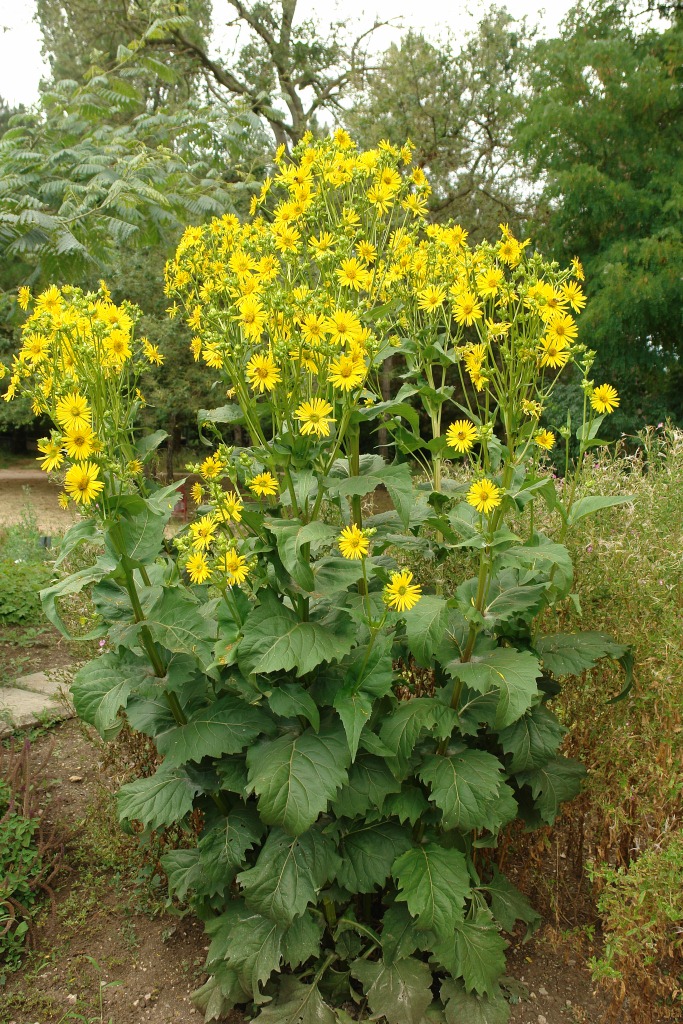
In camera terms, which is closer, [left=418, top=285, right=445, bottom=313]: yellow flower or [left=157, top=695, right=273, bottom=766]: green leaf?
[left=157, top=695, right=273, bottom=766]: green leaf

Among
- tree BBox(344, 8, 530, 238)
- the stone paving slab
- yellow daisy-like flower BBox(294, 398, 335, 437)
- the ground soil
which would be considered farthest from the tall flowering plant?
tree BBox(344, 8, 530, 238)

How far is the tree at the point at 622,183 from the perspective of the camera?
39.4ft

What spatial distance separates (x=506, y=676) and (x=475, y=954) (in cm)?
87

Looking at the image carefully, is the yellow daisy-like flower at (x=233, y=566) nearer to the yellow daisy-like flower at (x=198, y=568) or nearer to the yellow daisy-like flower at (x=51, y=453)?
the yellow daisy-like flower at (x=198, y=568)

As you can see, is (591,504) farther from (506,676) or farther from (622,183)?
(622,183)

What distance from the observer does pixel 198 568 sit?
1.94m

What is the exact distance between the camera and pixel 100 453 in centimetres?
192

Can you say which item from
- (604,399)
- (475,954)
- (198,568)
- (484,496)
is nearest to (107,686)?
(198,568)

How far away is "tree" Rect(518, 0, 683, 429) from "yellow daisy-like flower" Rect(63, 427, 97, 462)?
1143 centimetres

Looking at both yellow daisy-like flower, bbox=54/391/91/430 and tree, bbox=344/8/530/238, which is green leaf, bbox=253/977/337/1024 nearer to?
yellow daisy-like flower, bbox=54/391/91/430

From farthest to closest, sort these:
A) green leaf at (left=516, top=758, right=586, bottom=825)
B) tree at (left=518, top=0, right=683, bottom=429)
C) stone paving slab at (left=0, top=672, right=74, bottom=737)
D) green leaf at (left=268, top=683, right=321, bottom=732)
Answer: tree at (left=518, top=0, right=683, bottom=429) < stone paving slab at (left=0, top=672, right=74, bottom=737) < green leaf at (left=516, top=758, right=586, bottom=825) < green leaf at (left=268, top=683, right=321, bottom=732)

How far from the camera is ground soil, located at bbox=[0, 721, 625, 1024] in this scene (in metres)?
2.34

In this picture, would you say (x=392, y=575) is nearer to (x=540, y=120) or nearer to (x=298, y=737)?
(x=298, y=737)

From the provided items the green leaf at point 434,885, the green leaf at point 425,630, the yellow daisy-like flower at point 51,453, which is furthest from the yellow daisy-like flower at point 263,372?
the green leaf at point 434,885
